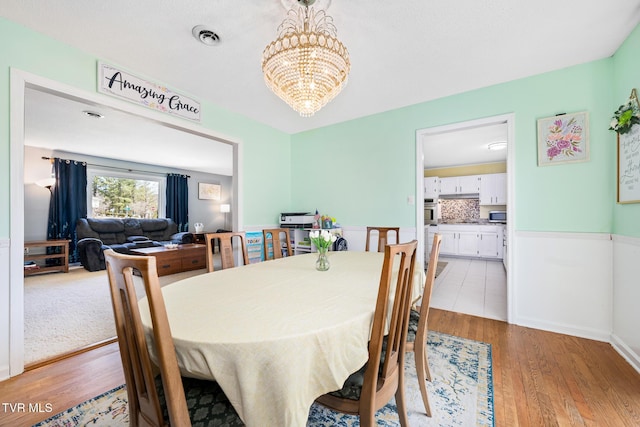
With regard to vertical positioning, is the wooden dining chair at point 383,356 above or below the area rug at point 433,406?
above

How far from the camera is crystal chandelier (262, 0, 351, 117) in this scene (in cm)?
159

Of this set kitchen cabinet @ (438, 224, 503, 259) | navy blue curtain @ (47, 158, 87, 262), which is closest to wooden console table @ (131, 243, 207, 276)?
navy blue curtain @ (47, 158, 87, 262)

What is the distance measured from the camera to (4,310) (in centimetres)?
176

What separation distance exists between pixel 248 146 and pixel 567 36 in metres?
3.32

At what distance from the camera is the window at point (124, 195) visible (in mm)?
6055

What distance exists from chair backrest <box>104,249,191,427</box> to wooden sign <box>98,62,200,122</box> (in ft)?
7.16

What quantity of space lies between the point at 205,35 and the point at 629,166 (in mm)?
3322

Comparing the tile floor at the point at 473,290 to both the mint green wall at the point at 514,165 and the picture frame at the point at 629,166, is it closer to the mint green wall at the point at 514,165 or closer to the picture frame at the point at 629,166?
the mint green wall at the point at 514,165

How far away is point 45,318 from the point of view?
2699 millimetres

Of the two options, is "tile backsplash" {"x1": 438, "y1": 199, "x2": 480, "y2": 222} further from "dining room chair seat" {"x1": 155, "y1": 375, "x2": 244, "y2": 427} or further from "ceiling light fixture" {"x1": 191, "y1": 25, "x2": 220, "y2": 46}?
"dining room chair seat" {"x1": 155, "y1": 375, "x2": 244, "y2": 427}

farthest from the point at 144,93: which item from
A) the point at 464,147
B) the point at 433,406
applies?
the point at 464,147

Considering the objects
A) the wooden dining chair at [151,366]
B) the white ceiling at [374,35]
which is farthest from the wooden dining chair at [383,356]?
the white ceiling at [374,35]

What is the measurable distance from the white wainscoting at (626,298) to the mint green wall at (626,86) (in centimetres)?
10

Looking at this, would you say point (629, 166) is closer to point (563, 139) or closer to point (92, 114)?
point (563, 139)
